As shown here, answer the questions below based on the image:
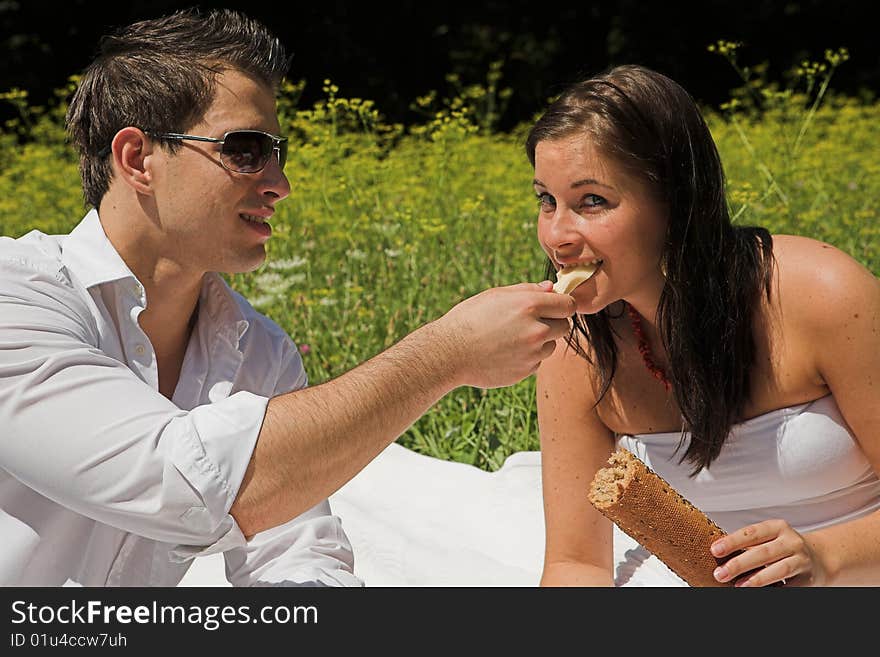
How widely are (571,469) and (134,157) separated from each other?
4.20 ft

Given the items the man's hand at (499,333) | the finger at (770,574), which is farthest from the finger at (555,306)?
the finger at (770,574)

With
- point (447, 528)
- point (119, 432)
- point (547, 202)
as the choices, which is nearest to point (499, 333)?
point (547, 202)

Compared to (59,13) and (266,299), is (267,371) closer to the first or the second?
(266,299)

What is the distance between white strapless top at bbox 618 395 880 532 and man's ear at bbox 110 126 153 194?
4.38 feet

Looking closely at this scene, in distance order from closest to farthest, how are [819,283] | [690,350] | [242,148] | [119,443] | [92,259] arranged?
[119,443], [92,259], [242,148], [819,283], [690,350]

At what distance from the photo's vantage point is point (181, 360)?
2.64m

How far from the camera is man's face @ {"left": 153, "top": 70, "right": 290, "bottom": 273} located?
7.90 feet

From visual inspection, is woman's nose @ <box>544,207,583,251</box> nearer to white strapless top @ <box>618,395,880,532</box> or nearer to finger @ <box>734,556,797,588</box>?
white strapless top @ <box>618,395,880,532</box>

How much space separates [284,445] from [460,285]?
3148 mm

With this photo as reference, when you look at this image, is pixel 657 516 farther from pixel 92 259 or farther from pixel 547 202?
pixel 92 259

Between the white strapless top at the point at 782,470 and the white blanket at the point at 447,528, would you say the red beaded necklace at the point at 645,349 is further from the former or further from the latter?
the white blanket at the point at 447,528

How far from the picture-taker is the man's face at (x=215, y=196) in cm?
241

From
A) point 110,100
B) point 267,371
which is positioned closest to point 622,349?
point 267,371

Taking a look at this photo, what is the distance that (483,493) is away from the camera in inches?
147
